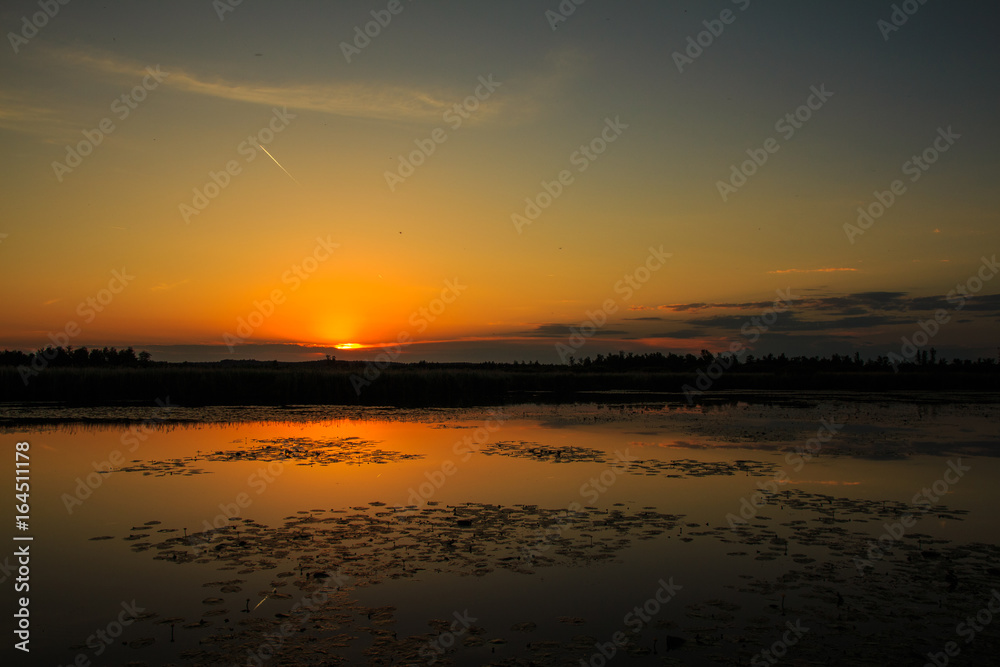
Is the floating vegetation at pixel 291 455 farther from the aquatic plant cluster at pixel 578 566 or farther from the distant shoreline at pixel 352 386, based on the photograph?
the distant shoreline at pixel 352 386

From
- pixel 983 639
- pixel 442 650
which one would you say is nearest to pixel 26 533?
pixel 442 650

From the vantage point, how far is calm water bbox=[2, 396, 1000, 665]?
551 centimetres

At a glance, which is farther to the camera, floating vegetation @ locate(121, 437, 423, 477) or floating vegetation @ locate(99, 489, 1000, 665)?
floating vegetation @ locate(121, 437, 423, 477)

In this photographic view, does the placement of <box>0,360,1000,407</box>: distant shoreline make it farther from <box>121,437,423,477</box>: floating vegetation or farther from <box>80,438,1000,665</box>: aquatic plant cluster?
<box>80,438,1000,665</box>: aquatic plant cluster

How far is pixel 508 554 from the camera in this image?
7.79 m

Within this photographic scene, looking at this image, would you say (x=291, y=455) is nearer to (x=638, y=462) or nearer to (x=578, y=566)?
(x=638, y=462)

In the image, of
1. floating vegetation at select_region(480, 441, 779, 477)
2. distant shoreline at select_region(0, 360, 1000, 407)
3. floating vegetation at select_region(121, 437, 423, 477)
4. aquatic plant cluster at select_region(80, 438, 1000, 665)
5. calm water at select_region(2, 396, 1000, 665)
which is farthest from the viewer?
distant shoreline at select_region(0, 360, 1000, 407)

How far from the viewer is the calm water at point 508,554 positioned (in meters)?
5.51

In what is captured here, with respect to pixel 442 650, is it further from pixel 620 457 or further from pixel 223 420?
pixel 223 420

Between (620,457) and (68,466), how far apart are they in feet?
36.7

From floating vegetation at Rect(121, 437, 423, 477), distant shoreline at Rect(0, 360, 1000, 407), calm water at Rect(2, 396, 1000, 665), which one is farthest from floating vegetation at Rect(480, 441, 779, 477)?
distant shoreline at Rect(0, 360, 1000, 407)

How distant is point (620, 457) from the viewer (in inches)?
596

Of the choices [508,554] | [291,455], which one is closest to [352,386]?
[291,455]

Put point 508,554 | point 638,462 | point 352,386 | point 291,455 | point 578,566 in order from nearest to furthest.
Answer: point 578,566 < point 508,554 < point 638,462 < point 291,455 < point 352,386
